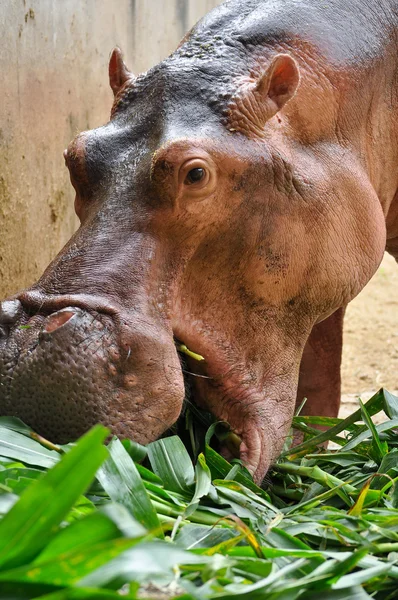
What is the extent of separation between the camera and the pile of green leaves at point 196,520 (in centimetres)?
152

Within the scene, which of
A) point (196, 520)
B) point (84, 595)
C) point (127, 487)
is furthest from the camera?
point (196, 520)

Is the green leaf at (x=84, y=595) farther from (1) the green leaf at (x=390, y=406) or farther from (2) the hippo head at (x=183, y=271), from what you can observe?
(1) the green leaf at (x=390, y=406)

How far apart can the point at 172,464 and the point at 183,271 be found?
561 mm

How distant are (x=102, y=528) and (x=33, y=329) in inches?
42.4

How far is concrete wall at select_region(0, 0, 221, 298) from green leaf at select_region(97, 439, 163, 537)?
76.8 inches

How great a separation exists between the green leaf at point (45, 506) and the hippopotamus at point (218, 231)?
882 mm

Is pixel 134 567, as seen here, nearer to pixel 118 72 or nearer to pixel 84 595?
pixel 84 595

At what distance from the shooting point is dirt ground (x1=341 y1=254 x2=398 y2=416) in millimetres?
6352

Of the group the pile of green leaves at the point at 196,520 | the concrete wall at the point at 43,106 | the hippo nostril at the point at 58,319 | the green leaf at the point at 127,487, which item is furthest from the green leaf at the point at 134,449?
the concrete wall at the point at 43,106

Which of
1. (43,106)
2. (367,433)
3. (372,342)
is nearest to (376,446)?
(367,433)

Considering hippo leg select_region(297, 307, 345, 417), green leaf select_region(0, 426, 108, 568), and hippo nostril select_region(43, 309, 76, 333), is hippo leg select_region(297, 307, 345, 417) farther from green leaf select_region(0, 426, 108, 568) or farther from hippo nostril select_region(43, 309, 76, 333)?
green leaf select_region(0, 426, 108, 568)

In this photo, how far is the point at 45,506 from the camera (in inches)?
61.4

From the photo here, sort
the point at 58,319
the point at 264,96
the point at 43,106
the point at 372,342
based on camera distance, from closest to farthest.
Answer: the point at 58,319, the point at 264,96, the point at 43,106, the point at 372,342

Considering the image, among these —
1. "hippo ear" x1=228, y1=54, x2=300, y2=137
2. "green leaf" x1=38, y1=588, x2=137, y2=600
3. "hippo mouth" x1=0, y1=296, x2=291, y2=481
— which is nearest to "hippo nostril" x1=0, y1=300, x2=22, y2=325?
"hippo mouth" x1=0, y1=296, x2=291, y2=481
